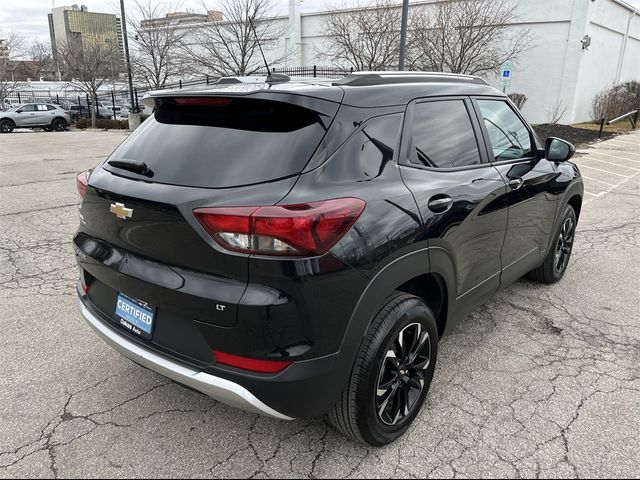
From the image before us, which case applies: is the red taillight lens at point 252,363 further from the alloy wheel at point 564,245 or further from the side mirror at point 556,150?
the alloy wheel at point 564,245

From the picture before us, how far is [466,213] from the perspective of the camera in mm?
2770

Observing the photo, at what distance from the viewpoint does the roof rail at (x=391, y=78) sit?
2.47m

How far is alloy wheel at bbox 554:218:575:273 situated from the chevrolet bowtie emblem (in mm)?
3681

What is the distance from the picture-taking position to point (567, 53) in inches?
846

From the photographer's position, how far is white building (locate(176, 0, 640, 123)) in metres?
21.3

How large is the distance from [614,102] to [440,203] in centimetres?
2696

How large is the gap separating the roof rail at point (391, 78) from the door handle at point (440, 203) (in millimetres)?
672

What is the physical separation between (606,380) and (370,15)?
2246 cm

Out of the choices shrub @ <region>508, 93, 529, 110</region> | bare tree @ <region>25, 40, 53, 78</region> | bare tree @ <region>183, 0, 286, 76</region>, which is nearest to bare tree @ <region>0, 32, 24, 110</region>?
bare tree @ <region>25, 40, 53, 78</region>

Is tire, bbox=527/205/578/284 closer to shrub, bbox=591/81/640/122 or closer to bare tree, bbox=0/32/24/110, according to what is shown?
shrub, bbox=591/81/640/122

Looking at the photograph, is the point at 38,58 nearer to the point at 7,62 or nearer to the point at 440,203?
the point at 7,62

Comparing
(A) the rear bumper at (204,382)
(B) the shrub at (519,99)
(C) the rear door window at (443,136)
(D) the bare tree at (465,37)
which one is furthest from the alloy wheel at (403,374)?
(B) the shrub at (519,99)

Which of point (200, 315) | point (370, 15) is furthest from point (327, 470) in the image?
point (370, 15)

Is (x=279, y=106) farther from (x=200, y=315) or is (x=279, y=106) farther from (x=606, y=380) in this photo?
(x=606, y=380)
